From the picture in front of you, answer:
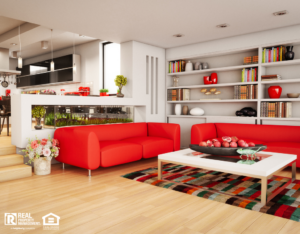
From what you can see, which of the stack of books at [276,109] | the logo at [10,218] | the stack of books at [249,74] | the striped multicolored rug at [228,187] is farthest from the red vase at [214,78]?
the logo at [10,218]

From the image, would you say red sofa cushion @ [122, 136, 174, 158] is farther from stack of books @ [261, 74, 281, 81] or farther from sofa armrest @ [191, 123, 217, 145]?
stack of books @ [261, 74, 281, 81]

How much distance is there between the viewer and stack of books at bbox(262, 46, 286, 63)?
467 centimetres

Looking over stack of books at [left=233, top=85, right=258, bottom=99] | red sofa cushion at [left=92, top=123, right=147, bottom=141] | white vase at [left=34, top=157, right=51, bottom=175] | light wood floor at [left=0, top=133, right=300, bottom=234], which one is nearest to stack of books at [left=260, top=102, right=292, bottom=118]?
stack of books at [left=233, top=85, right=258, bottom=99]

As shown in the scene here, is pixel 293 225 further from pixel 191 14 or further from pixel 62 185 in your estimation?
pixel 191 14

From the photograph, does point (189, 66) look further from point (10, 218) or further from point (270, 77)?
point (10, 218)

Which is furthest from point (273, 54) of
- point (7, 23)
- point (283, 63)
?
point (7, 23)

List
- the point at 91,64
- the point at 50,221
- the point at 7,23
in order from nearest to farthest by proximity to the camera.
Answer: the point at 50,221, the point at 7,23, the point at 91,64

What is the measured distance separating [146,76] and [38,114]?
8.82 feet

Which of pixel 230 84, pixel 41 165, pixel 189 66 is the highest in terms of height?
pixel 189 66

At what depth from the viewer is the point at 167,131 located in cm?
498

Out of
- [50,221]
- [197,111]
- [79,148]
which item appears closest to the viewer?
[50,221]

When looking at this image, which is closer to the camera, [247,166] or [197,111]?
[247,166]

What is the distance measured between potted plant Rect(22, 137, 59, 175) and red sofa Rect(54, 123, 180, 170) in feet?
0.75

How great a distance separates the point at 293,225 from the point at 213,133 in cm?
291
